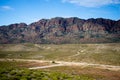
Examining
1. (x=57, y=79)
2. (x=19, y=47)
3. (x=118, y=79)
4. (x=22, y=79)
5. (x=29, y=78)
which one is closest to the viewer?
(x=22, y=79)

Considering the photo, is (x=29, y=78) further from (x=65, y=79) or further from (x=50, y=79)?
(x=65, y=79)

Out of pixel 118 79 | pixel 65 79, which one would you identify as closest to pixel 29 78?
pixel 65 79

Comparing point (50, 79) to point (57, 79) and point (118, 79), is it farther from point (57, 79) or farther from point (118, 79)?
point (118, 79)

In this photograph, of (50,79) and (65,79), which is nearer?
(50,79)

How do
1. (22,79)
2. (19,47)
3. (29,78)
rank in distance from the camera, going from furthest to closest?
(19,47) < (29,78) < (22,79)

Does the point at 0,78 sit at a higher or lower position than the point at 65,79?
higher

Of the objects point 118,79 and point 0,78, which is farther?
point 118,79

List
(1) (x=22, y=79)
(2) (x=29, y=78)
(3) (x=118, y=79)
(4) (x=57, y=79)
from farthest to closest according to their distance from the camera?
(3) (x=118, y=79) → (4) (x=57, y=79) → (2) (x=29, y=78) → (1) (x=22, y=79)

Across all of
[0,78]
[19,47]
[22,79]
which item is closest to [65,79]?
[22,79]

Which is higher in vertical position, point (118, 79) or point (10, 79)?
point (10, 79)
